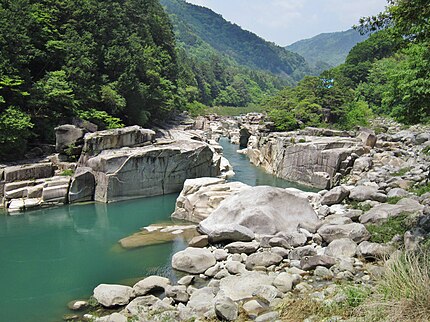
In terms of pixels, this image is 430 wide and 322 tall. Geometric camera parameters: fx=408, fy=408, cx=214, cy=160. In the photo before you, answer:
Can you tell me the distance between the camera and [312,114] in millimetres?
40562

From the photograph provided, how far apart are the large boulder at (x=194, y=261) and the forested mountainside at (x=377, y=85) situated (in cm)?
696

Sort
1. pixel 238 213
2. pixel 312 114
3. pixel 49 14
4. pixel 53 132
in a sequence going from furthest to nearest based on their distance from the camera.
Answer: pixel 312 114 → pixel 49 14 → pixel 53 132 → pixel 238 213

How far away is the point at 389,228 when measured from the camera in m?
12.3

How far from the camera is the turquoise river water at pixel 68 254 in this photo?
1205cm

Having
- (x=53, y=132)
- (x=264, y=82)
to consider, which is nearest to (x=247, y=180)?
(x=53, y=132)

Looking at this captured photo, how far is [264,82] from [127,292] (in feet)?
421

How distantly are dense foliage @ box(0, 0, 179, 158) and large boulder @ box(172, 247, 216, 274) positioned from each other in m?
15.2

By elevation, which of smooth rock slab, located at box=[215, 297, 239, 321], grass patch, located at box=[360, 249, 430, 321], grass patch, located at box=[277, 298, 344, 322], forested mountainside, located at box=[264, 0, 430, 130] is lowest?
smooth rock slab, located at box=[215, 297, 239, 321]

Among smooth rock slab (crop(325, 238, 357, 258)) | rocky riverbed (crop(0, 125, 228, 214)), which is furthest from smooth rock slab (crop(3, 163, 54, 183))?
smooth rock slab (crop(325, 238, 357, 258))

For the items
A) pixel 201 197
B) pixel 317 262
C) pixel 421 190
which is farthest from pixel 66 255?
pixel 421 190

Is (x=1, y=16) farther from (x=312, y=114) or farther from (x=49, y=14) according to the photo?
(x=312, y=114)

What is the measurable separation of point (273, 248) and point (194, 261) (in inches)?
99.7

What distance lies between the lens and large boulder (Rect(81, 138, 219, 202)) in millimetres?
23406

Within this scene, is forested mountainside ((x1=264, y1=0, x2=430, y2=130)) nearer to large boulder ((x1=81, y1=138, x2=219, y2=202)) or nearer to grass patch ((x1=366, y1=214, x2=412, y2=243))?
grass patch ((x1=366, y1=214, x2=412, y2=243))
